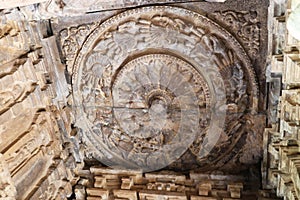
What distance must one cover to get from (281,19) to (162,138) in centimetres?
179

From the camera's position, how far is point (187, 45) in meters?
3.57

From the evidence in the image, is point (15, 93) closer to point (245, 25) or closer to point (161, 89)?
point (161, 89)

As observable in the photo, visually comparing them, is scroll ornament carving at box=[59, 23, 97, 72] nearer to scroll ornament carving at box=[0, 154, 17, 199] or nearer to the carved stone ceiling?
the carved stone ceiling

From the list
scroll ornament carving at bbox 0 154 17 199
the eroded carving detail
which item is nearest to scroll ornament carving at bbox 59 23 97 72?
the eroded carving detail

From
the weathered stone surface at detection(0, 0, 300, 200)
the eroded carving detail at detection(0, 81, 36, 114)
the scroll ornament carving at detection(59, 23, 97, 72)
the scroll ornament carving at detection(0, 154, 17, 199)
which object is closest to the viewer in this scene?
the scroll ornament carving at detection(0, 154, 17, 199)

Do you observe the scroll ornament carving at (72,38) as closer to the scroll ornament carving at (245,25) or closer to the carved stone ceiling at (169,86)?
the carved stone ceiling at (169,86)

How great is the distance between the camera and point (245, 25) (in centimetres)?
338

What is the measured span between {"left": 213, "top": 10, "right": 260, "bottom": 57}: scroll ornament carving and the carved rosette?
0.08 meters

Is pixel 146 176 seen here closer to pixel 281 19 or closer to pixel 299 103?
pixel 299 103

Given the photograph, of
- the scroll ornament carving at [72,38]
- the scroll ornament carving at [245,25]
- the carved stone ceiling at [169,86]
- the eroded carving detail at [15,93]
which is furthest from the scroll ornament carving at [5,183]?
the scroll ornament carving at [245,25]

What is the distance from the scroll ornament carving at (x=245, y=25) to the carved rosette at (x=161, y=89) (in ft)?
0.28

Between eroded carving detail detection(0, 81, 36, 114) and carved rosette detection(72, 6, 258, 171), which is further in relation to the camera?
carved rosette detection(72, 6, 258, 171)

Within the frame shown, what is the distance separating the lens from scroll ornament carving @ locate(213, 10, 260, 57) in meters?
3.36

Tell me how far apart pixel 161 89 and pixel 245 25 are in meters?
1.10
